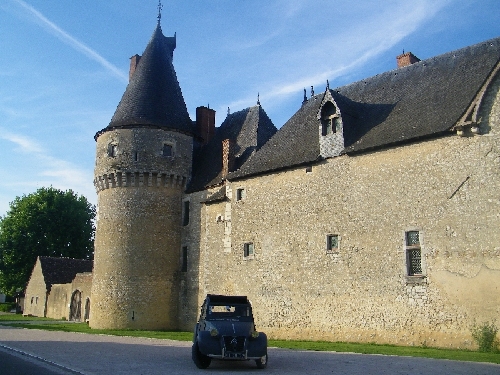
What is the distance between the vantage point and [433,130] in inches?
644

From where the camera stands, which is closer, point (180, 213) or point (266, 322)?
point (266, 322)

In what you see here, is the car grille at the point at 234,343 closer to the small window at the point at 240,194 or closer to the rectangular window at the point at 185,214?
the small window at the point at 240,194

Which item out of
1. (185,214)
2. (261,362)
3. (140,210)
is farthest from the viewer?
(185,214)

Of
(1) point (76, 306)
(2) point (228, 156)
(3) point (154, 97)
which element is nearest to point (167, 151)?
(3) point (154, 97)

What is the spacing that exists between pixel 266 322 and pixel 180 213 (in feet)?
29.1

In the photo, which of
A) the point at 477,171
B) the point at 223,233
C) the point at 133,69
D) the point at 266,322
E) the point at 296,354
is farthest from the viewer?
the point at 133,69

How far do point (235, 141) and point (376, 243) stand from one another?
11.3 metres

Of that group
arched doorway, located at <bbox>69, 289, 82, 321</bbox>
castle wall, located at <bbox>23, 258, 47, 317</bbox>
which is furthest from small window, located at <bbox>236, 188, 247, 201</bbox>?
castle wall, located at <bbox>23, 258, 47, 317</bbox>

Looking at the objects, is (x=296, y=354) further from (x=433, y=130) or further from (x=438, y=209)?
(x=433, y=130)

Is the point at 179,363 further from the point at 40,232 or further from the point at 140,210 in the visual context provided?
the point at 40,232

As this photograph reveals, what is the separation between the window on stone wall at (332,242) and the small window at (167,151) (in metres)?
11.4

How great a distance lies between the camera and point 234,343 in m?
10.5

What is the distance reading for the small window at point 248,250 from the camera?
2148 centimetres

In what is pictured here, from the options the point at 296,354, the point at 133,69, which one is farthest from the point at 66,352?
the point at 133,69
